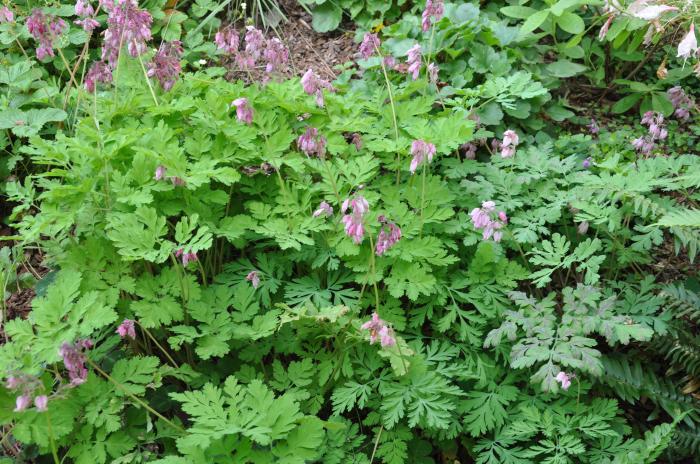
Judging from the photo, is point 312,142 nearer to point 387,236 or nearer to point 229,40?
point 387,236

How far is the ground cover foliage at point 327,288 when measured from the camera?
259 centimetres

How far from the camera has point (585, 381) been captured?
9.39 ft

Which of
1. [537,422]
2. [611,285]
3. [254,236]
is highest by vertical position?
[254,236]

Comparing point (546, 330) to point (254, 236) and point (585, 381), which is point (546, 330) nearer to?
point (585, 381)

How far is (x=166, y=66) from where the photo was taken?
129 inches

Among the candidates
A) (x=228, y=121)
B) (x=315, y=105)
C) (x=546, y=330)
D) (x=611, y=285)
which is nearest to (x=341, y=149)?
(x=315, y=105)

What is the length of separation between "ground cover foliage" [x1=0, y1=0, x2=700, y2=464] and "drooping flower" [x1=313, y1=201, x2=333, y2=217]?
61 mm

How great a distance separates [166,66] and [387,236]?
1.49 metres

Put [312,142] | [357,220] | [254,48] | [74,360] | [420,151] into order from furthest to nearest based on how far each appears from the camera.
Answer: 1. [254,48]
2. [312,142]
3. [420,151]
4. [357,220]
5. [74,360]

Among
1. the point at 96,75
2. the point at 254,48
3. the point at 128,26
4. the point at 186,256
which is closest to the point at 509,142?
the point at 254,48

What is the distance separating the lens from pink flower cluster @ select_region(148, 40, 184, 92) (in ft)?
10.7

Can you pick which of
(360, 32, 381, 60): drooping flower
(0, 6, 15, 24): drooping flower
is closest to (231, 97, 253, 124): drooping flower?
(360, 32, 381, 60): drooping flower

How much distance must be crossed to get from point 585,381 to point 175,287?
6.06 feet

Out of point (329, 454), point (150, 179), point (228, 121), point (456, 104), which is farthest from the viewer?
point (456, 104)
